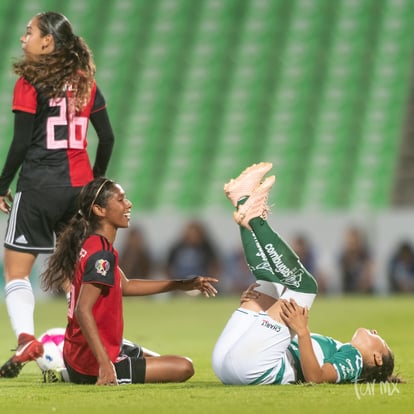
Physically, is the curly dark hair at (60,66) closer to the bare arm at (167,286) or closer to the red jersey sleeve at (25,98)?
the red jersey sleeve at (25,98)

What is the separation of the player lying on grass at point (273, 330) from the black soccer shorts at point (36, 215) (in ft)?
3.37

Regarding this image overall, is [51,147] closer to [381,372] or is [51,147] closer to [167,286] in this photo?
[167,286]

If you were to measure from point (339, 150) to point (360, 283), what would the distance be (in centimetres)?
400

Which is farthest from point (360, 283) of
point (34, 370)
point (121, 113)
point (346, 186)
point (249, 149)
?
point (34, 370)

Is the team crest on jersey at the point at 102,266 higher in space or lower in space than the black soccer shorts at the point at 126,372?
higher

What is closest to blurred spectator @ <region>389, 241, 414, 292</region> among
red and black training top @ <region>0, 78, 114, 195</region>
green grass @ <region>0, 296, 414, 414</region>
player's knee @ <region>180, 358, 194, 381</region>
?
green grass @ <region>0, 296, 414, 414</region>

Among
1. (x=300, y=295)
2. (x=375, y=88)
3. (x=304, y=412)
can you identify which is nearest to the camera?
(x=304, y=412)

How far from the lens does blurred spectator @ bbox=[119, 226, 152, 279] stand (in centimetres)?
1354

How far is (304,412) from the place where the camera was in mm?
3941

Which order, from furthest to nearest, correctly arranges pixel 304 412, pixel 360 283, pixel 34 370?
pixel 360 283
pixel 34 370
pixel 304 412

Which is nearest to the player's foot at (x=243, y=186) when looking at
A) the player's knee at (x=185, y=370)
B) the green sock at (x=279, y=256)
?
the green sock at (x=279, y=256)

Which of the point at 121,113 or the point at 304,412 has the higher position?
the point at 121,113

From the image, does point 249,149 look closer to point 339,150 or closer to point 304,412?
point 339,150

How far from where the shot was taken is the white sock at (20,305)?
5316 mm
